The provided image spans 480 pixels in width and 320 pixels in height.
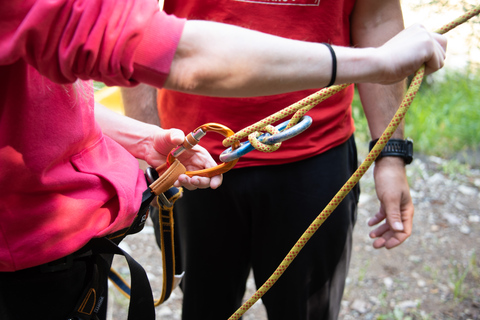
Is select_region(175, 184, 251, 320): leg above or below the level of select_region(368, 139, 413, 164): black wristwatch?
below

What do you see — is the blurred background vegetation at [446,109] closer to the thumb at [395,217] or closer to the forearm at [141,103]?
the thumb at [395,217]

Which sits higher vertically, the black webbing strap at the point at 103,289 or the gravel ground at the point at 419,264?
the black webbing strap at the point at 103,289

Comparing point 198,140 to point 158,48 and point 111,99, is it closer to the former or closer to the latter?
point 158,48

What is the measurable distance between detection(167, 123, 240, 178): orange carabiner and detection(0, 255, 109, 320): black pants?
0.31 m

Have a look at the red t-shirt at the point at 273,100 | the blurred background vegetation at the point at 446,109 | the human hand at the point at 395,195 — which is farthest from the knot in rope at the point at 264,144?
the blurred background vegetation at the point at 446,109

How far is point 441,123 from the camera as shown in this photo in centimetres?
392

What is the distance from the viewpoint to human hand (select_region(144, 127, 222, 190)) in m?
1.10

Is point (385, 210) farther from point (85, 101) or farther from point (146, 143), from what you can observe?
point (85, 101)

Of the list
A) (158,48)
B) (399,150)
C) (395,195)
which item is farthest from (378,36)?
(158,48)

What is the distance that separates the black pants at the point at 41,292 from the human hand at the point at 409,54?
733 mm

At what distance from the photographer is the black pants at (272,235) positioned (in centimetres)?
136

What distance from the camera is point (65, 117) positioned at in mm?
821

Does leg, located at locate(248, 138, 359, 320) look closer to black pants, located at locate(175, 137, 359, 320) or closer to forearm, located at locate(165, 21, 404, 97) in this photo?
black pants, located at locate(175, 137, 359, 320)

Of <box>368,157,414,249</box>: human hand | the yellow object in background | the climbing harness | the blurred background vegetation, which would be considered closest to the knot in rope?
the climbing harness
